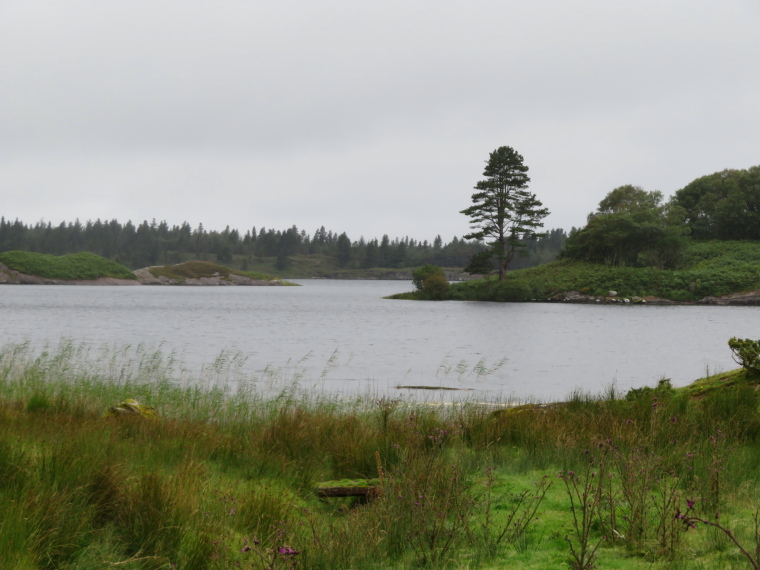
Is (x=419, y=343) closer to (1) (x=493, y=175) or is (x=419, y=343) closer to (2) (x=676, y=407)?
(2) (x=676, y=407)

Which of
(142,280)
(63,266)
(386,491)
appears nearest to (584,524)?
(386,491)

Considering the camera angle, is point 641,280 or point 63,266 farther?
point 63,266

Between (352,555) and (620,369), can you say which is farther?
(620,369)

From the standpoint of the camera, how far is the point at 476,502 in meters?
6.27

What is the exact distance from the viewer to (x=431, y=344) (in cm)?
3061

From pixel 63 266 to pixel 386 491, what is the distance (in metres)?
156

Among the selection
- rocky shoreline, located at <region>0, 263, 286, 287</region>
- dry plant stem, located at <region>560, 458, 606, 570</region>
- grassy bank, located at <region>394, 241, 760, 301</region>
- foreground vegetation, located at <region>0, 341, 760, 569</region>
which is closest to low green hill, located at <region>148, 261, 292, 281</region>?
rocky shoreline, located at <region>0, 263, 286, 287</region>

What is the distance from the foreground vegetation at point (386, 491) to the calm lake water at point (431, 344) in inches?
268

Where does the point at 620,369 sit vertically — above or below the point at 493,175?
below

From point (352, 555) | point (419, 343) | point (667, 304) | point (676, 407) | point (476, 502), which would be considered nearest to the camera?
point (352, 555)

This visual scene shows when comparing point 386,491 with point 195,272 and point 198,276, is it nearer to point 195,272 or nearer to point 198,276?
point 198,276

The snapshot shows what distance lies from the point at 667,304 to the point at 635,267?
1013 cm

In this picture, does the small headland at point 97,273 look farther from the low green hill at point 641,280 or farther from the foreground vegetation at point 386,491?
the foreground vegetation at point 386,491

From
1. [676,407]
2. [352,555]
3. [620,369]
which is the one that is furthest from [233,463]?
[620,369]
